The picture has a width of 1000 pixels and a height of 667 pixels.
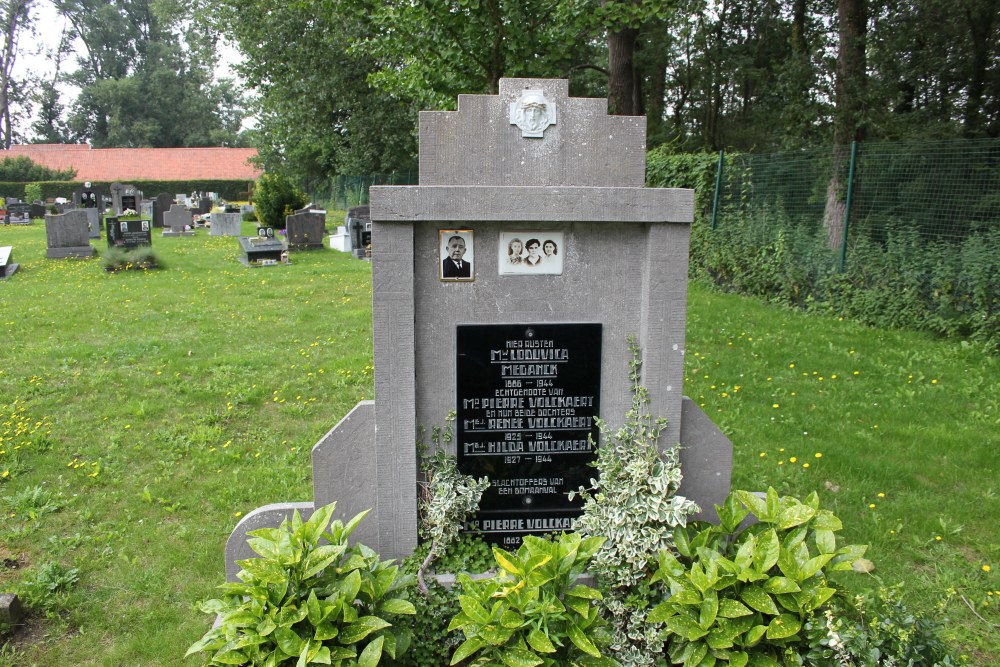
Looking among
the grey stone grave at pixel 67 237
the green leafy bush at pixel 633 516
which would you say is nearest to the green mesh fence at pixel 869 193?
the green leafy bush at pixel 633 516

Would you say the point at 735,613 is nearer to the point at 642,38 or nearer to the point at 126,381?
the point at 126,381

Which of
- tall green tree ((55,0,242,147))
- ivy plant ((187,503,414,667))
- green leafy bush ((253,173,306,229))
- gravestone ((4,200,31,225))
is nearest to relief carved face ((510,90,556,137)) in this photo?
ivy plant ((187,503,414,667))

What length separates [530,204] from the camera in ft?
11.4

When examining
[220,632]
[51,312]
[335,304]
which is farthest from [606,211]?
[51,312]

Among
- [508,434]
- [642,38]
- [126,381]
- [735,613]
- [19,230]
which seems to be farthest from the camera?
[19,230]

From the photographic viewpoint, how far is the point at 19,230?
83.1 feet

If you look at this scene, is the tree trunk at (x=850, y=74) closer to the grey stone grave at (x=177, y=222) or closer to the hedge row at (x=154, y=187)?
the grey stone grave at (x=177, y=222)

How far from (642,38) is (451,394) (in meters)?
21.8

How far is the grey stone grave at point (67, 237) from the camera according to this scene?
17.2 meters

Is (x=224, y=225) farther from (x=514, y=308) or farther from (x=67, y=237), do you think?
(x=514, y=308)

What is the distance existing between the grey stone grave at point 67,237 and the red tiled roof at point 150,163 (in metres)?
34.0

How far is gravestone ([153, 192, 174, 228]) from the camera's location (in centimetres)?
2588

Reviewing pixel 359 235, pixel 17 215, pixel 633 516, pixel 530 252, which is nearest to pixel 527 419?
pixel 633 516

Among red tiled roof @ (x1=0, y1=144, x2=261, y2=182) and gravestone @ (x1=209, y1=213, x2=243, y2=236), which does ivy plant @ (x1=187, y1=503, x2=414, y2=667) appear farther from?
red tiled roof @ (x1=0, y1=144, x2=261, y2=182)
